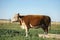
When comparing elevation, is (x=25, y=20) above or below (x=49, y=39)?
above

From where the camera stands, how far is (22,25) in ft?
9.53

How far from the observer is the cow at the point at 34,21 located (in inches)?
114

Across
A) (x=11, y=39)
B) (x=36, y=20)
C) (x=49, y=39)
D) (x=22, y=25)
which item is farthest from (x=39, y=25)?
(x=11, y=39)

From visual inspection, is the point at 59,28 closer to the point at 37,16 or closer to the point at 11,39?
the point at 37,16

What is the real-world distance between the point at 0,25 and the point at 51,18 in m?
0.99

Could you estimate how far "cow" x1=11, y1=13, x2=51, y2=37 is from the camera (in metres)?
2.89

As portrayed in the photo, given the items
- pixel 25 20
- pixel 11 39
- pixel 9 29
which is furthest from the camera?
pixel 9 29

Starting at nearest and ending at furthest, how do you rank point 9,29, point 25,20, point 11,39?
1. point 11,39
2. point 25,20
3. point 9,29

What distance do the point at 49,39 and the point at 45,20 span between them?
0.57m

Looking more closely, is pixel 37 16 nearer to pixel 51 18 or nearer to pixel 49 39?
pixel 51 18

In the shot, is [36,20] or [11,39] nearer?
[11,39]

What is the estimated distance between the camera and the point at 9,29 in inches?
128

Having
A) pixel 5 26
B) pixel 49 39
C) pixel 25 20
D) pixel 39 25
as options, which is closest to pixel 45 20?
pixel 39 25

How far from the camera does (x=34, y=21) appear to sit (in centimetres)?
291
